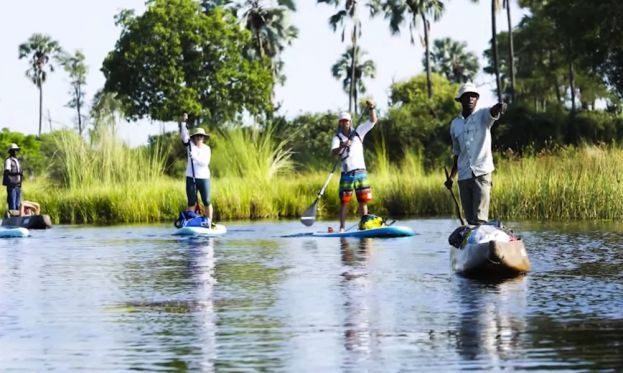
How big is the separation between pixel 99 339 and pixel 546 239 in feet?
38.0

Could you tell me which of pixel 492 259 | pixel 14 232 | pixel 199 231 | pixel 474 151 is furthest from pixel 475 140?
pixel 14 232

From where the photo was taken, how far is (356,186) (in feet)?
71.5

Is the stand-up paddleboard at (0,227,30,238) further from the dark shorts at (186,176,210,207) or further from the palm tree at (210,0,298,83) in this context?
the palm tree at (210,0,298,83)

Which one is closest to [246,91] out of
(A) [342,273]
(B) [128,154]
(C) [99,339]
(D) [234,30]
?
(D) [234,30]

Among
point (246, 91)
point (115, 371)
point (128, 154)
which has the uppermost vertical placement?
point (246, 91)

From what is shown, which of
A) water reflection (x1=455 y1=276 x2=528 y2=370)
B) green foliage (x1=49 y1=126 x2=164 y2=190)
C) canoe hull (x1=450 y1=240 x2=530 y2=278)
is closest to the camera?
water reflection (x1=455 y1=276 x2=528 y2=370)

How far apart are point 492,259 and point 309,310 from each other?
2899 millimetres

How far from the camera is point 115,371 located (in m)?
8.45

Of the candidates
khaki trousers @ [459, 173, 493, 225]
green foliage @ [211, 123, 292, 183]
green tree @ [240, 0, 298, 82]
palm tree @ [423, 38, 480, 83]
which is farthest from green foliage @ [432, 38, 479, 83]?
khaki trousers @ [459, 173, 493, 225]

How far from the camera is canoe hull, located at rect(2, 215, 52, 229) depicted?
26.5 meters

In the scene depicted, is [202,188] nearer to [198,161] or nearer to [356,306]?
[198,161]

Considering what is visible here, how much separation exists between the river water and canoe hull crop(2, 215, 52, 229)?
674 centimetres

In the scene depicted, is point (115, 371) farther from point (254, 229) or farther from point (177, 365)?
point (254, 229)

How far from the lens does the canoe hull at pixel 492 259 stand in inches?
542
